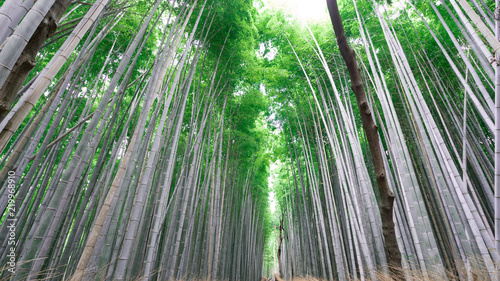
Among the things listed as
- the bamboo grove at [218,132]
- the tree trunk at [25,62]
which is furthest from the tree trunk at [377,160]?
the tree trunk at [25,62]

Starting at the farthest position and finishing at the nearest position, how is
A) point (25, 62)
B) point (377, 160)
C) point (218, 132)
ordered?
point (218, 132), point (377, 160), point (25, 62)

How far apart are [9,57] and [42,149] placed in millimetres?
1104

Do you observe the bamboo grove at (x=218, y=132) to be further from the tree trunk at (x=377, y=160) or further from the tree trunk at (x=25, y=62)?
the tree trunk at (x=377, y=160)

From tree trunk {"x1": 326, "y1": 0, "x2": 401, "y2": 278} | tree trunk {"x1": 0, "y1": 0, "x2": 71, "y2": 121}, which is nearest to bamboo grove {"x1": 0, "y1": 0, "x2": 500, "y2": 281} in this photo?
tree trunk {"x1": 0, "y1": 0, "x2": 71, "y2": 121}

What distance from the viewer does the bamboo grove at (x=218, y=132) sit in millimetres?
1255

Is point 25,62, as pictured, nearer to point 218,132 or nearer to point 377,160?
point 377,160

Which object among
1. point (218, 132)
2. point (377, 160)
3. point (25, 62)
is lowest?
point (377, 160)

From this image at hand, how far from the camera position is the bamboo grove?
1.25 metres

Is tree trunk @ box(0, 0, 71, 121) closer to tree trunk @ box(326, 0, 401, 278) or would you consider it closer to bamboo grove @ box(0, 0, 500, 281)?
bamboo grove @ box(0, 0, 500, 281)

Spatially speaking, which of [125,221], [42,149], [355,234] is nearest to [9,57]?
[42,149]

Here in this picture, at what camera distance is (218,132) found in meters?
3.94

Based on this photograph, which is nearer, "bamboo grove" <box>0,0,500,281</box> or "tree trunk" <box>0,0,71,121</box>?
"tree trunk" <box>0,0,71,121</box>

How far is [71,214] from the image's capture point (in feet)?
7.26

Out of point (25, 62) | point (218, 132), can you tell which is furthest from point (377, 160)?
point (218, 132)
